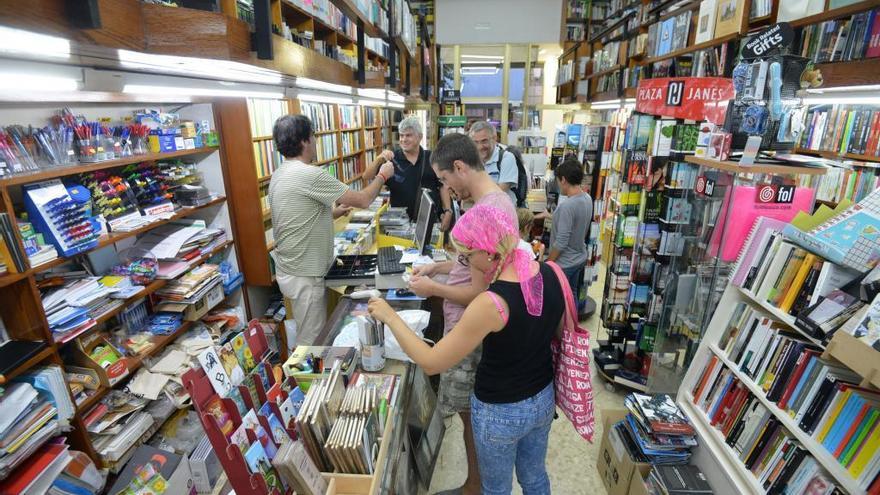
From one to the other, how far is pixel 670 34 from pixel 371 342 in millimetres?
4149

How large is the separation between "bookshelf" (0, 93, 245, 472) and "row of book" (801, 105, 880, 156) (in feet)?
14.6

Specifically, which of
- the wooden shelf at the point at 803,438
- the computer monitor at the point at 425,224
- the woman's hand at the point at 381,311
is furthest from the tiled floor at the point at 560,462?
the woman's hand at the point at 381,311

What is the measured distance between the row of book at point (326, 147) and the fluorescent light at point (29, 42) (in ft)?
10.8

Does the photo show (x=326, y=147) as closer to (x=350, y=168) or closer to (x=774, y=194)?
(x=350, y=168)

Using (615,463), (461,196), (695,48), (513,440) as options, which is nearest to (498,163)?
(695,48)

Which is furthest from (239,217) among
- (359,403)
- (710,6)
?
(710,6)

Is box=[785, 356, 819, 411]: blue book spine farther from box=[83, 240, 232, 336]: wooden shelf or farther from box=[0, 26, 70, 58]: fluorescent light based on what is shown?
box=[83, 240, 232, 336]: wooden shelf

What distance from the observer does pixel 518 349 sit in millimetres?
1474

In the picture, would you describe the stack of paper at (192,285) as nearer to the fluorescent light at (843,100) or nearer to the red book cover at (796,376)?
the red book cover at (796,376)

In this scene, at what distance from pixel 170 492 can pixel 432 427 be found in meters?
1.34

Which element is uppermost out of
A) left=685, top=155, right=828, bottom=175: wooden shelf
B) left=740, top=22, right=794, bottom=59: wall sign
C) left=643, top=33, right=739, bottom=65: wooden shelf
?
left=643, top=33, right=739, bottom=65: wooden shelf

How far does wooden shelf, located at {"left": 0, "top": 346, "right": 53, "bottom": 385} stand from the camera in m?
1.73

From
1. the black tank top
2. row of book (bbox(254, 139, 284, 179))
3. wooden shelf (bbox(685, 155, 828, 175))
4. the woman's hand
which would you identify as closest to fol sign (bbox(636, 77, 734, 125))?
wooden shelf (bbox(685, 155, 828, 175))

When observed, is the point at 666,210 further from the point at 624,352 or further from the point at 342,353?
the point at 342,353
